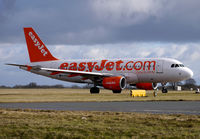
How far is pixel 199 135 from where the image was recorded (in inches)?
388

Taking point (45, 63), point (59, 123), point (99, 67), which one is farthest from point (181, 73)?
point (59, 123)

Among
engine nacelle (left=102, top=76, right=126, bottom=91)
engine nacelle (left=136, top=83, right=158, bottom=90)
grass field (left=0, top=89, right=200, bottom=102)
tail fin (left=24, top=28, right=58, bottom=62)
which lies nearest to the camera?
grass field (left=0, top=89, right=200, bottom=102)

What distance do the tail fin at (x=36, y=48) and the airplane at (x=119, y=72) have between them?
871 millimetres

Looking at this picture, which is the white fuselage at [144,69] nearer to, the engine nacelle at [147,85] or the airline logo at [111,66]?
the airline logo at [111,66]

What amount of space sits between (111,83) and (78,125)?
31.6 m

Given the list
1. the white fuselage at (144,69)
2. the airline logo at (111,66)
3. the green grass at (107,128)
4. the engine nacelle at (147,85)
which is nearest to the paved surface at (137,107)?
the green grass at (107,128)

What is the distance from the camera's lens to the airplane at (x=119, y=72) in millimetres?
44812

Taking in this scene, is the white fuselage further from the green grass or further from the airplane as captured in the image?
the green grass

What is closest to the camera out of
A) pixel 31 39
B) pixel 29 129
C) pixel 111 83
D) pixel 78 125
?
pixel 29 129

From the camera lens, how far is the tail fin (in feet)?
180

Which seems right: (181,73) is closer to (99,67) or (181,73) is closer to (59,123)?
(99,67)

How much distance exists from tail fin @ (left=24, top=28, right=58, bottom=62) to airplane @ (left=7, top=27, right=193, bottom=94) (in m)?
0.87

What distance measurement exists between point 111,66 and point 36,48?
12.8 metres

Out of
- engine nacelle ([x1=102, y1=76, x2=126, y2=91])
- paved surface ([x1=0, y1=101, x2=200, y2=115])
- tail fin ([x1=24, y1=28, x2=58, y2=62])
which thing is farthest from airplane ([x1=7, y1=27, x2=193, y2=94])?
paved surface ([x1=0, y1=101, x2=200, y2=115])
